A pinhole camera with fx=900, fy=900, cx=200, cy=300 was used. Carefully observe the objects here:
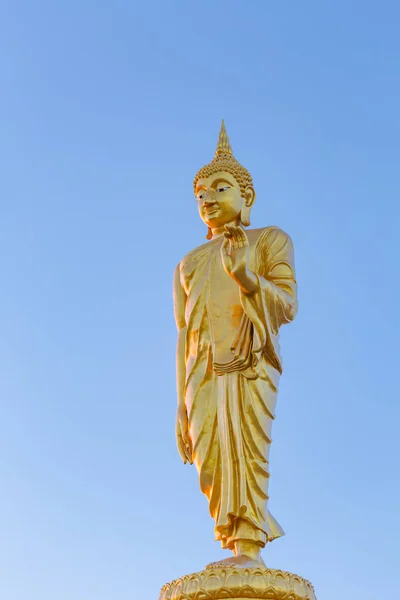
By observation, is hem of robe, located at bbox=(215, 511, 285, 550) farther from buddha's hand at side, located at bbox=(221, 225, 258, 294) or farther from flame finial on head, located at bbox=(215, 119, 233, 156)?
flame finial on head, located at bbox=(215, 119, 233, 156)

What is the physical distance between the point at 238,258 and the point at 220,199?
3.59 ft

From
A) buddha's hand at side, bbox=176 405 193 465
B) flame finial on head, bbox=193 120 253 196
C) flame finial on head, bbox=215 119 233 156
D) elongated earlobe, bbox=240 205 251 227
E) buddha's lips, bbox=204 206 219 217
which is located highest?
flame finial on head, bbox=215 119 233 156

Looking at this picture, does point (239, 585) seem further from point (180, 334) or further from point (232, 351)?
point (180, 334)

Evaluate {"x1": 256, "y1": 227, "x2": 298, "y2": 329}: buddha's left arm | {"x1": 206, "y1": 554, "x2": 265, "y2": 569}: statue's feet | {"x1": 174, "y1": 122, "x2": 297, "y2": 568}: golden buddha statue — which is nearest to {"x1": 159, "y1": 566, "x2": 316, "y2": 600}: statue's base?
{"x1": 206, "y1": 554, "x2": 265, "y2": 569}: statue's feet

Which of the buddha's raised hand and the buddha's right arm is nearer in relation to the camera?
the buddha's raised hand

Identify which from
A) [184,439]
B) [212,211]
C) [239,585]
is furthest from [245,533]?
[212,211]

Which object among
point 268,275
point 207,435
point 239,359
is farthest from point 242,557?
point 268,275

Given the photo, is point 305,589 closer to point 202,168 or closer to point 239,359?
point 239,359

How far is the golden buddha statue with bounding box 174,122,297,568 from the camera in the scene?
256 inches

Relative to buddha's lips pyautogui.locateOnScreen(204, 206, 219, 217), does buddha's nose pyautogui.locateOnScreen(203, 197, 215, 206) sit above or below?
above

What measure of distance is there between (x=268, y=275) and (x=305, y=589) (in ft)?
8.20

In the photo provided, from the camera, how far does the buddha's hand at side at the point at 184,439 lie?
279 inches

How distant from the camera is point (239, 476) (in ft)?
21.4

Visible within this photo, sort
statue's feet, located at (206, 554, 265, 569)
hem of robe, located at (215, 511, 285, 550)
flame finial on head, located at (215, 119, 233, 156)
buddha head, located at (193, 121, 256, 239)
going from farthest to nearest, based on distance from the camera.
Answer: flame finial on head, located at (215, 119, 233, 156) → buddha head, located at (193, 121, 256, 239) → hem of robe, located at (215, 511, 285, 550) → statue's feet, located at (206, 554, 265, 569)
